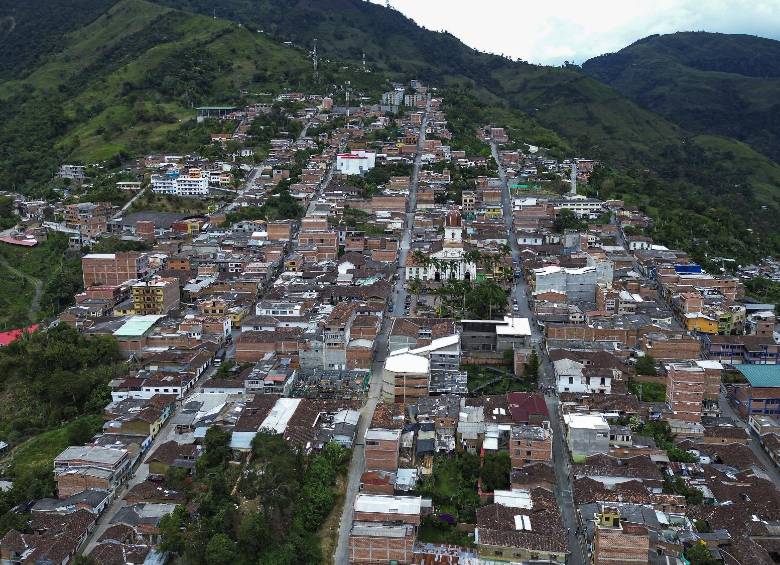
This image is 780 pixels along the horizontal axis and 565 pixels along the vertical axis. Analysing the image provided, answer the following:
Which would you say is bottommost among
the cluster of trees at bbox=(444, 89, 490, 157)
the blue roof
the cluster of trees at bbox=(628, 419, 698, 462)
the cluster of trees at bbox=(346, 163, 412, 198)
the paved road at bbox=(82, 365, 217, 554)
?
the paved road at bbox=(82, 365, 217, 554)

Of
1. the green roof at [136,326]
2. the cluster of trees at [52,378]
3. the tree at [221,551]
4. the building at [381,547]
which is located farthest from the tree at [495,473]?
the green roof at [136,326]

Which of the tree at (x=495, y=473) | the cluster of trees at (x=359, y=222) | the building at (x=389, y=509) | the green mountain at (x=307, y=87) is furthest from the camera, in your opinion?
the green mountain at (x=307, y=87)

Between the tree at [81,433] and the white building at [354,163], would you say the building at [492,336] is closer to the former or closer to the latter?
the tree at [81,433]

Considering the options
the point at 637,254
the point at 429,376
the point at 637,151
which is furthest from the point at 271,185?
the point at 637,151

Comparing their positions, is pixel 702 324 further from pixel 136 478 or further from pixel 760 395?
pixel 136 478

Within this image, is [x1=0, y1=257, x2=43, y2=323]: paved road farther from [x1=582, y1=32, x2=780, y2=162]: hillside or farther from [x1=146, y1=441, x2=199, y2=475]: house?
[x1=582, y1=32, x2=780, y2=162]: hillside

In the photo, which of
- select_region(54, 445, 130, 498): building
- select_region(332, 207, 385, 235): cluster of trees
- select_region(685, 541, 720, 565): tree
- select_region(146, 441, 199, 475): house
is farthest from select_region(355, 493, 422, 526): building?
select_region(332, 207, 385, 235): cluster of trees
